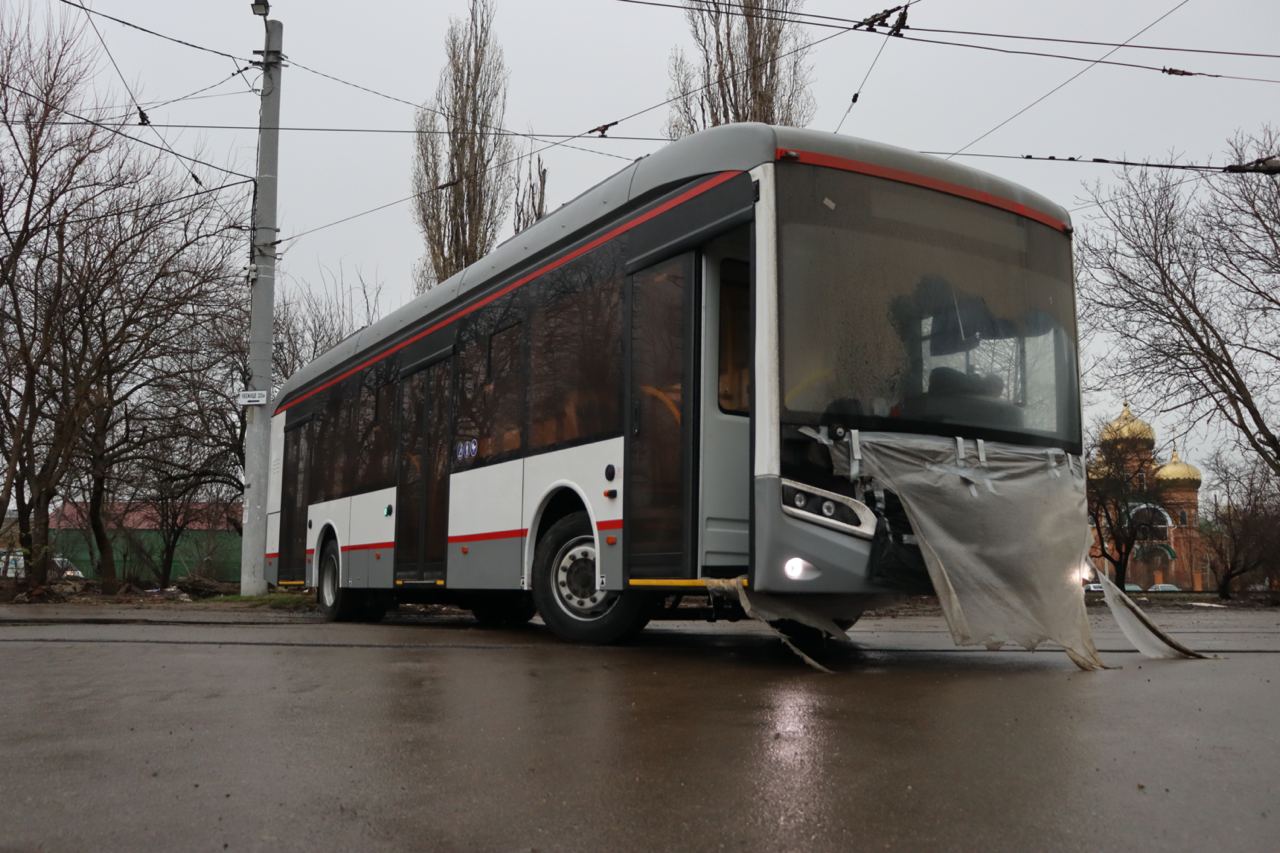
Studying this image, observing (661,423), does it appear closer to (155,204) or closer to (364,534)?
(364,534)

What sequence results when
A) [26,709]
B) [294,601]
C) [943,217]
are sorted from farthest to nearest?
[294,601]
[943,217]
[26,709]

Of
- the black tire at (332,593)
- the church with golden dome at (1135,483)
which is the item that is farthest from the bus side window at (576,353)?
the church with golden dome at (1135,483)

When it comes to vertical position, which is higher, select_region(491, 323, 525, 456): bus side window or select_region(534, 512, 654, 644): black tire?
select_region(491, 323, 525, 456): bus side window

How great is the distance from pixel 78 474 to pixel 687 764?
80.1ft

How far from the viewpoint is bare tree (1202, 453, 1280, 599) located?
44.9m

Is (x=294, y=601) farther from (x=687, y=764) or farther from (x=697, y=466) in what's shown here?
(x=687, y=764)

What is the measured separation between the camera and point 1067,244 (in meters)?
8.35

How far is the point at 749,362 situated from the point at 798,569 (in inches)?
48.2

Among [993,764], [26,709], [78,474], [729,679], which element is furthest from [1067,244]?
[78,474]

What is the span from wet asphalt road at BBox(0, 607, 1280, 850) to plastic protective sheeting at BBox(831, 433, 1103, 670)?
301mm

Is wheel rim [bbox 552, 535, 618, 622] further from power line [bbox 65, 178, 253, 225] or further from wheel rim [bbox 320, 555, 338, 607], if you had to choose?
power line [bbox 65, 178, 253, 225]

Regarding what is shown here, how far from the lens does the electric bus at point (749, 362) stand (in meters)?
6.94

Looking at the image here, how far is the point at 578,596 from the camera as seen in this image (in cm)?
882

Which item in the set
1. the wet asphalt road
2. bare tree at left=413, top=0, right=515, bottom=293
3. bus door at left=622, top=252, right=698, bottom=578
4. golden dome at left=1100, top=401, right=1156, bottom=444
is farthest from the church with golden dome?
the wet asphalt road
